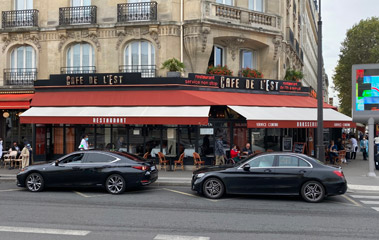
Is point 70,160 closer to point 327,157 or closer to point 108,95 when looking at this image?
point 108,95

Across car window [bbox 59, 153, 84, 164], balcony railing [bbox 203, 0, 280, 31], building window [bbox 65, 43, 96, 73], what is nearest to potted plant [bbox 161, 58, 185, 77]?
balcony railing [bbox 203, 0, 280, 31]

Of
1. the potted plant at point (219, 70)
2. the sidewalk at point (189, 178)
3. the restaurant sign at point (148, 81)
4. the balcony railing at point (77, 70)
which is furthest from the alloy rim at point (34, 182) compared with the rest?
the potted plant at point (219, 70)

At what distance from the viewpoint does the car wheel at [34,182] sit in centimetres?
1159

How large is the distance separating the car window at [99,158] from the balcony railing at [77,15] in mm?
9687

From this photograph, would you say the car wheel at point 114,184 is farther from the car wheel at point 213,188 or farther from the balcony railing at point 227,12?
the balcony railing at point 227,12

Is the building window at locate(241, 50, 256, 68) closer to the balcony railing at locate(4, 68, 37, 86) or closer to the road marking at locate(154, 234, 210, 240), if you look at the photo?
the balcony railing at locate(4, 68, 37, 86)

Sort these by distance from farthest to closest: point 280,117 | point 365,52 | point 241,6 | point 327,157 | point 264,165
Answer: point 365,52 < point 327,157 < point 241,6 < point 280,117 < point 264,165

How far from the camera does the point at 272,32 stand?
19.2 meters

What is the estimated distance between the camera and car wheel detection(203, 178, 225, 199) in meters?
10.5

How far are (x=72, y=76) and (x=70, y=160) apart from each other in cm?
744

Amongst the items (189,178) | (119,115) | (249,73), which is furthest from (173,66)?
(189,178)

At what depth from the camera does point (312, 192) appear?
398 inches

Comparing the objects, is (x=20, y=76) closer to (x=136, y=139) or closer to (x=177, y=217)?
(x=136, y=139)

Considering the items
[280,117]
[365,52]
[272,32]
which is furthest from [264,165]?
[365,52]
